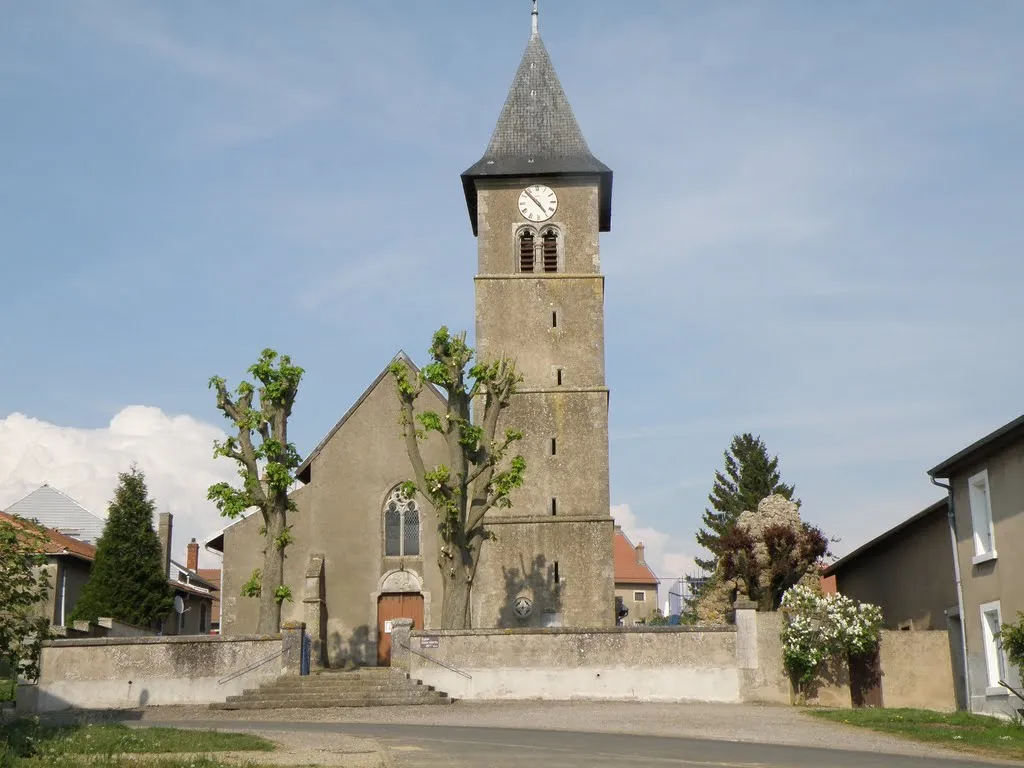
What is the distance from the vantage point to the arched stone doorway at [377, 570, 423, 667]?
105 feet

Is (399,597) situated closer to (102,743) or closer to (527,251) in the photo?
(527,251)

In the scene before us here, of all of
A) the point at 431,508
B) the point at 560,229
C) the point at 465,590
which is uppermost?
the point at 560,229

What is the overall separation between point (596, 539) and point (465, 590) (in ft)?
16.8

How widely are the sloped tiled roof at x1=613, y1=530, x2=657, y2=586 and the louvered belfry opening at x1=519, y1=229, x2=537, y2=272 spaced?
4481cm

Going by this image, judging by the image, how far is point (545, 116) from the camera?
36375mm

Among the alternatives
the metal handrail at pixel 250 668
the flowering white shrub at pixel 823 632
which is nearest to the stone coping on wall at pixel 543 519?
the metal handrail at pixel 250 668

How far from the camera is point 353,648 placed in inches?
1257

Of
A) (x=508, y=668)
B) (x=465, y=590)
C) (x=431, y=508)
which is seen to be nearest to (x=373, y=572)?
(x=431, y=508)

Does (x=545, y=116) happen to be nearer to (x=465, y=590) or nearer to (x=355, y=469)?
(x=355, y=469)

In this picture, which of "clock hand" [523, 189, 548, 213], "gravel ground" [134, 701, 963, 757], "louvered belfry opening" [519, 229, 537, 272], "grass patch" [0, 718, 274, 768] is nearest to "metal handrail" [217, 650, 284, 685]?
"gravel ground" [134, 701, 963, 757]

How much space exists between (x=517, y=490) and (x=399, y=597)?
14.0 ft

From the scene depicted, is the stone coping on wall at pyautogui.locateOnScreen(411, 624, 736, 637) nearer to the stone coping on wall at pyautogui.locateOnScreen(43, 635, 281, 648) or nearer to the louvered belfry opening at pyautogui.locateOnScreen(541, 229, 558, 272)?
the stone coping on wall at pyautogui.locateOnScreen(43, 635, 281, 648)

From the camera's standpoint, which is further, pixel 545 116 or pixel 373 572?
pixel 545 116

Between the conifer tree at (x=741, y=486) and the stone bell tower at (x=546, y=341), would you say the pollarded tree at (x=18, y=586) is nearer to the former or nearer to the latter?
the stone bell tower at (x=546, y=341)
